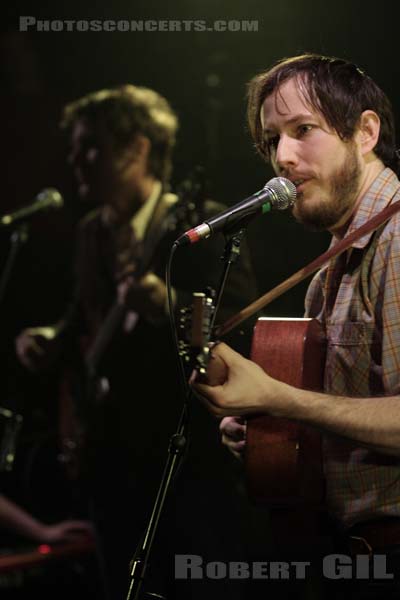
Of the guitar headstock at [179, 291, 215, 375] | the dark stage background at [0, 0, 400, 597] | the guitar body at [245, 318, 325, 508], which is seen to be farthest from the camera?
the dark stage background at [0, 0, 400, 597]

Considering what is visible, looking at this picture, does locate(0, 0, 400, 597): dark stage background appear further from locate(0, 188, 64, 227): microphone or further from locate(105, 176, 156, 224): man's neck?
locate(105, 176, 156, 224): man's neck

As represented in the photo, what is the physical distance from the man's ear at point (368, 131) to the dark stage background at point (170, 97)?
1.47ft

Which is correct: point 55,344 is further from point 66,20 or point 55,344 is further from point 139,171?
point 66,20

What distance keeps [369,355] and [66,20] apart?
6.58ft

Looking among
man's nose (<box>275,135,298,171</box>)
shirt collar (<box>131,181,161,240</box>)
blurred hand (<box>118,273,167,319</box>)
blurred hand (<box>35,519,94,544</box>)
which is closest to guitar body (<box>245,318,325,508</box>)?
man's nose (<box>275,135,298,171</box>)

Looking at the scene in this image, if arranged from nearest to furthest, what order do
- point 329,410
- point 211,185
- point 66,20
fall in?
point 329,410 → point 211,185 → point 66,20

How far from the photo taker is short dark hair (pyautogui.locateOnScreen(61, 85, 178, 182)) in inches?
123

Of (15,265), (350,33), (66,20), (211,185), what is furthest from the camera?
(15,265)

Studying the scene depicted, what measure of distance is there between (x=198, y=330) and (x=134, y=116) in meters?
1.73

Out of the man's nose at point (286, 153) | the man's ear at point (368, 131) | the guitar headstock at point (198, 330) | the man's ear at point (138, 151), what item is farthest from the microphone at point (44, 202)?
the guitar headstock at point (198, 330)

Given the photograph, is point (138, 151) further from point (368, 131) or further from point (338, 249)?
point (338, 249)

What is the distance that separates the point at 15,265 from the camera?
337cm

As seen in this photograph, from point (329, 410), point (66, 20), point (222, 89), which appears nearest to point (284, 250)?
point (222, 89)

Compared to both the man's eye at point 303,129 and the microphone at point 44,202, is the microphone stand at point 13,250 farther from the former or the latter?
the man's eye at point 303,129
